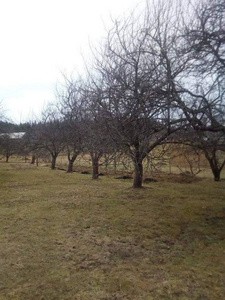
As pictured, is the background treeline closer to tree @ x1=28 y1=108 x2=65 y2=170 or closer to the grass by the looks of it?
the grass

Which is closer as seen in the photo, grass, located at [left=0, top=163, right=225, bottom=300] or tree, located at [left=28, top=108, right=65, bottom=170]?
grass, located at [left=0, top=163, right=225, bottom=300]

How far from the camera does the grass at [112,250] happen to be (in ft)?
10.2

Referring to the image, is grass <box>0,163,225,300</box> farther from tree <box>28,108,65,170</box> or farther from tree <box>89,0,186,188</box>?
tree <box>28,108,65,170</box>

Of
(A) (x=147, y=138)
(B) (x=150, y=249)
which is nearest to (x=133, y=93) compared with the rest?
(A) (x=147, y=138)

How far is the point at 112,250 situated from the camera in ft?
14.4

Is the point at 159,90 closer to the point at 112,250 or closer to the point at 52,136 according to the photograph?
the point at 112,250

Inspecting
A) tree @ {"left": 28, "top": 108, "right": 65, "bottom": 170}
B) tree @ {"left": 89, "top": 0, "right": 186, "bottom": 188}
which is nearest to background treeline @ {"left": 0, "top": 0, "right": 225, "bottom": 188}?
tree @ {"left": 89, "top": 0, "right": 186, "bottom": 188}

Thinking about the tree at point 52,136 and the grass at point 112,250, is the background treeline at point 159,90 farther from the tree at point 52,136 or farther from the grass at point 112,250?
the tree at point 52,136

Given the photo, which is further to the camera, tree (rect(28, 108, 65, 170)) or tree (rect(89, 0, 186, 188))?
tree (rect(28, 108, 65, 170))

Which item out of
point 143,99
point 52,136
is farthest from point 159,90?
point 52,136

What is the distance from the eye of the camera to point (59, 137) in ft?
72.7

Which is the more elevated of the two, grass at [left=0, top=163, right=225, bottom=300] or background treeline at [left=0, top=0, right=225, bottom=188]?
background treeline at [left=0, top=0, right=225, bottom=188]

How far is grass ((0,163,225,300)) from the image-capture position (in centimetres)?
311

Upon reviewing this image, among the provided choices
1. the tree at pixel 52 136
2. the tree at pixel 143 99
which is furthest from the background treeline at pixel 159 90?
the tree at pixel 52 136
